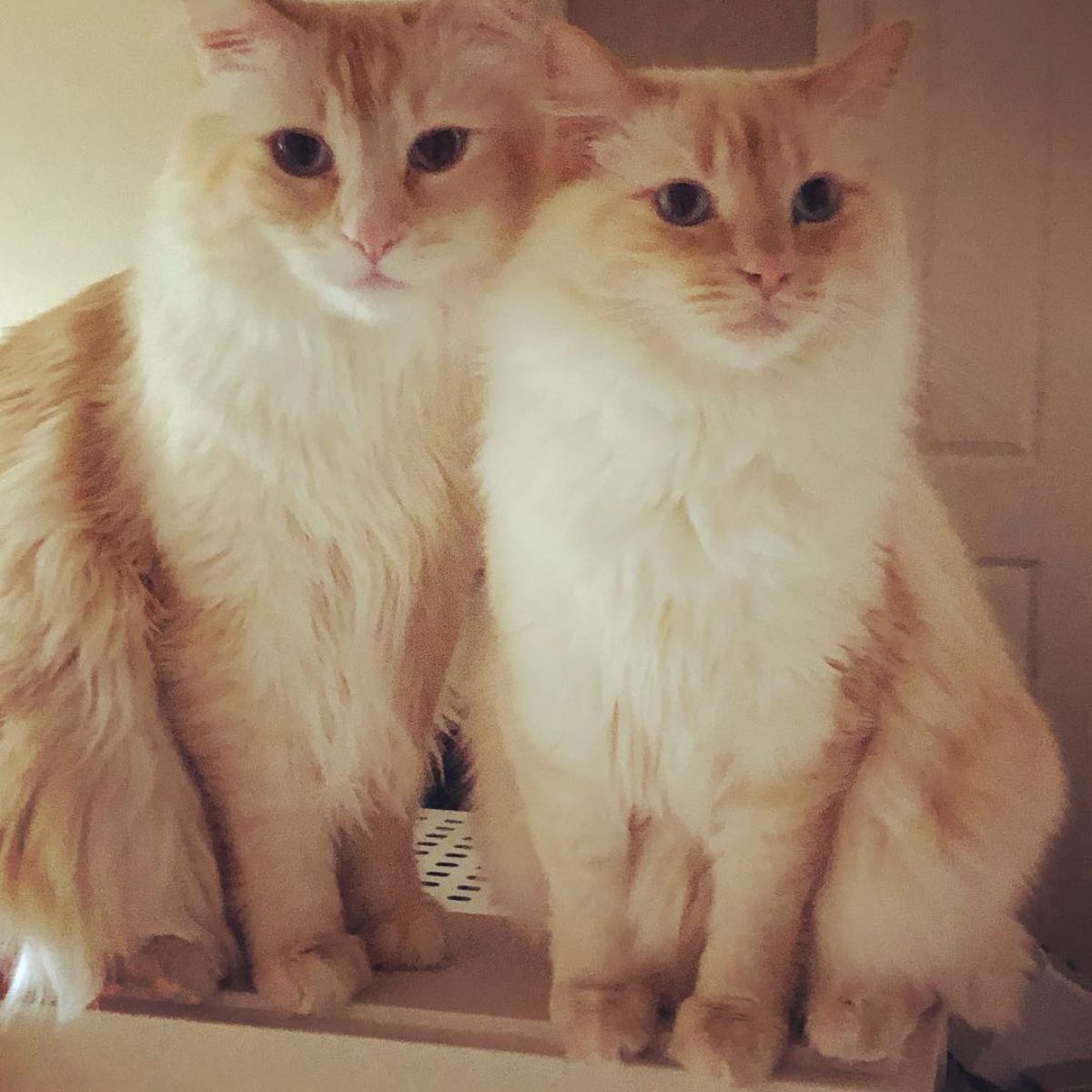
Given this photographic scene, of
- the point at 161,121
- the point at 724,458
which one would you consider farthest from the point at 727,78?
the point at 161,121

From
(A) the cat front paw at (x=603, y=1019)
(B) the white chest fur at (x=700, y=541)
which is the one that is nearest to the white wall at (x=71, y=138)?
(B) the white chest fur at (x=700, y=541)

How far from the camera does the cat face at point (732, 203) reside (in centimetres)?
72

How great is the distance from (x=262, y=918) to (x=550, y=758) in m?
0.29

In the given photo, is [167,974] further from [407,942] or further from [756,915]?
[756,915]

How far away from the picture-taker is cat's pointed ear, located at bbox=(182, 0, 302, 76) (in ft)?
2.63

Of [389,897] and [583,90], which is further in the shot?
[389,897]

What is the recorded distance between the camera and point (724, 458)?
751mm

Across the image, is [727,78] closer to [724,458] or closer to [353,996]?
[724,458]

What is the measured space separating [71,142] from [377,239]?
3.81 feet

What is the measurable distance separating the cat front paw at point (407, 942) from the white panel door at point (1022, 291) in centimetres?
143

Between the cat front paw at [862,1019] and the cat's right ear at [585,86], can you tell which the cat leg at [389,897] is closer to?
the cat front paw at [862,1019]

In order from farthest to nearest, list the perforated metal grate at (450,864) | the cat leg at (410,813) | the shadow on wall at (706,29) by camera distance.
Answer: the shadow on wall at (706,29), the perforated metal grate at (450,864), the cat leg at (410,813)

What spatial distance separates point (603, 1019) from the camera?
2.62 ft

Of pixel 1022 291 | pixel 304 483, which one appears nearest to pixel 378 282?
pixel 304 483
